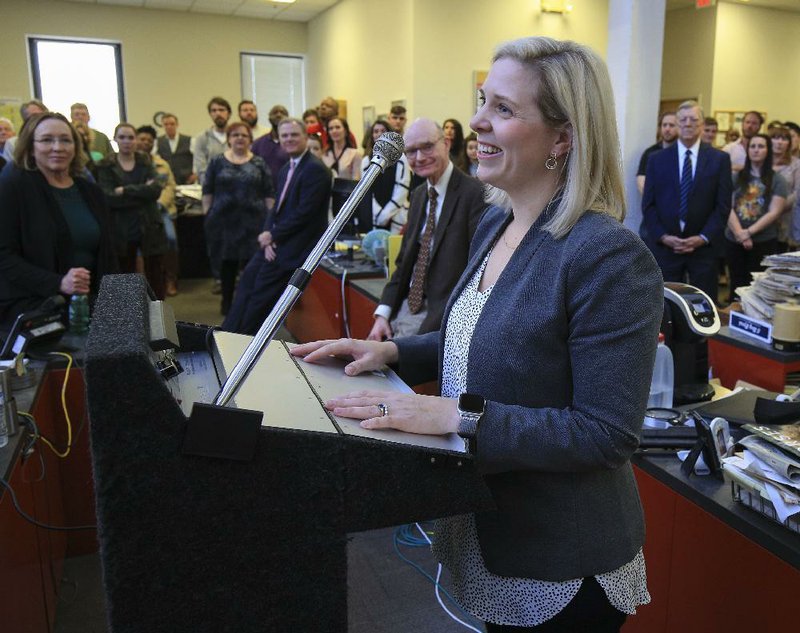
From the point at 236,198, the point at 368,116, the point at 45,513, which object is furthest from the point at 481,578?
the point at 368,116

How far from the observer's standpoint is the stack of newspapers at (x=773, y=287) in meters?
2.25

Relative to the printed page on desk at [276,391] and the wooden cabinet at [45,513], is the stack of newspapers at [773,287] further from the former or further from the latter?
the wooden cabinet at [45,513]

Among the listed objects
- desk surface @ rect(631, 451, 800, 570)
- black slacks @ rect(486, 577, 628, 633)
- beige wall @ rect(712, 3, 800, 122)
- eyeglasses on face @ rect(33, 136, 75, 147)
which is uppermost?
beige wall @ rect(712, 3, 800, 122)

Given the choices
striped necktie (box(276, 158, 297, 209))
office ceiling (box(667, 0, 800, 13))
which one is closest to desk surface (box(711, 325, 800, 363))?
striped necktie (box(276, 158, 297, 209))

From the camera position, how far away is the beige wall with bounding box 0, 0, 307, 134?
9266 mm

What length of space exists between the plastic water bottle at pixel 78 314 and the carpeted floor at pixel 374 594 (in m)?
0.82

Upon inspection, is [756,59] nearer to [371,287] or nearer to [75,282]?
[371,287]

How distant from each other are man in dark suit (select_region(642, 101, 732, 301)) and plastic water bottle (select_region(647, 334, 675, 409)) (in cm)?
278

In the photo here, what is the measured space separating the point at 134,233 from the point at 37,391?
3.90m

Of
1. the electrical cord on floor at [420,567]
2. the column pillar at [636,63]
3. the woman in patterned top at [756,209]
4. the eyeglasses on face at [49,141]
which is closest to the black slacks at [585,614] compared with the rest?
the electrical cord on floor at [420,567]

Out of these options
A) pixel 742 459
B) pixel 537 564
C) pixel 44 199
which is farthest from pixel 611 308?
pixel 44 199

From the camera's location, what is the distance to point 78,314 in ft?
8.38

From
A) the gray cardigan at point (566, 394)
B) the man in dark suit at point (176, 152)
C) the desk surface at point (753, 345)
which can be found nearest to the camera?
the gray cardigan at point (566, 394)

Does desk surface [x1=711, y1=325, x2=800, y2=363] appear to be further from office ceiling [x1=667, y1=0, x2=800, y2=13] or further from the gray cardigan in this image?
office ceiling [x1=667, y1=0, x2=800, y2=13]
